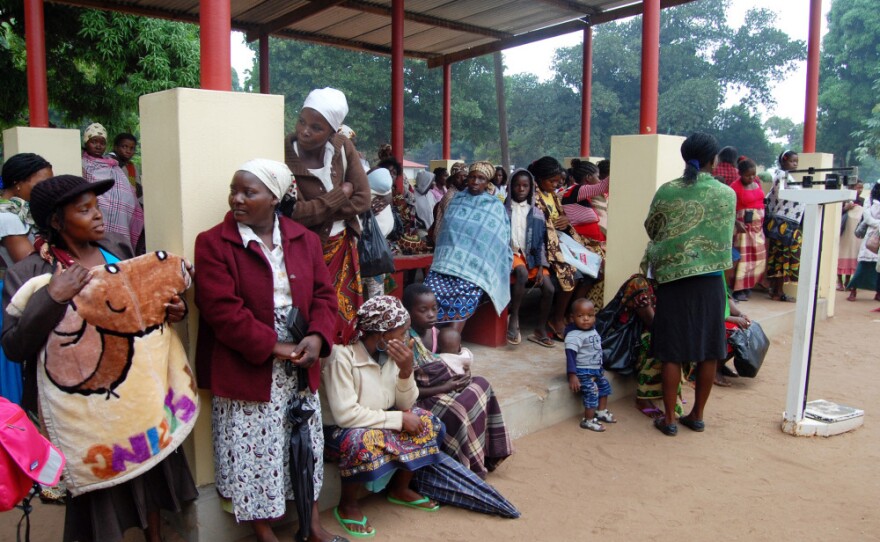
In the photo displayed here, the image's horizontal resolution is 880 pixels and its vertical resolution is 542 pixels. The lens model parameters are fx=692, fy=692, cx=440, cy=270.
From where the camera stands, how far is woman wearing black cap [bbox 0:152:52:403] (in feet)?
9.70

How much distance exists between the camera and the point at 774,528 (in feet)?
11.1

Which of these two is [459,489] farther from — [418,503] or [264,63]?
[264,63]

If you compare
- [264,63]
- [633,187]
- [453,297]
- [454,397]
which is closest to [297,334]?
[454,397]

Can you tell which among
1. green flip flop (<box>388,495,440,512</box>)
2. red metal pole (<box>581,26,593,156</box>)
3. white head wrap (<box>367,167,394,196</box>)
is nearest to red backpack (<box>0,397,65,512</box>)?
green flip flop (<box>388,495,440,512</box>)

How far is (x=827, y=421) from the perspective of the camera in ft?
15.4

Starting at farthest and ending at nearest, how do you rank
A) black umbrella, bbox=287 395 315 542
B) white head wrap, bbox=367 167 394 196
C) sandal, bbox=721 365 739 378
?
sandal, bbox=721 365 739 378 → white head wrap, bbox=367 167 394 196 → black umbrella, bbox=287 395 315 542

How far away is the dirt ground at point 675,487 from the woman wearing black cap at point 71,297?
0.52 m

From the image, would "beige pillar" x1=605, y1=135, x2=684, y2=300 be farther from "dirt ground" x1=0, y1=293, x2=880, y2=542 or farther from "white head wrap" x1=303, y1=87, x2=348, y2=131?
"white head wrap" x1=303, y1=87, x2=348, y2=131

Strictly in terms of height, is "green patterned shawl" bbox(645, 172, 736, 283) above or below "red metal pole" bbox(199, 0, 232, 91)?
below

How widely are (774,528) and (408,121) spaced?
88.7 feet

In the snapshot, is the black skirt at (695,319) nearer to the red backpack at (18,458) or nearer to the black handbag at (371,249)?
the black handbag at (371,249)

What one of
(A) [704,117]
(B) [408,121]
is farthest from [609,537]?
(A) [704,117]

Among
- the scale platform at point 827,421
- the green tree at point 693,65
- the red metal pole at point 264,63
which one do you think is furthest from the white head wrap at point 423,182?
the green tree at point 693,65

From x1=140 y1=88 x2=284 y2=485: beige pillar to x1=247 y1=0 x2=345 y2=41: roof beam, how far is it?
17.5 ft
